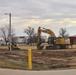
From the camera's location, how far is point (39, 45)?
56.4 metres

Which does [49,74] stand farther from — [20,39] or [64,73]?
[20,39]

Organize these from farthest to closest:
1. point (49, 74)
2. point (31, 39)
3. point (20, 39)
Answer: point (20, 39) → point (31, 39) → point (49, 74)

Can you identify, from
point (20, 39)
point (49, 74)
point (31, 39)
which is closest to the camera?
point (49, 74)

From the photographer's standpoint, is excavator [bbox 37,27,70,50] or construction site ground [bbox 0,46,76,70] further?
excavator [bbox 37,27,70,50]

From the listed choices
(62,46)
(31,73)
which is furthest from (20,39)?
(31,73)

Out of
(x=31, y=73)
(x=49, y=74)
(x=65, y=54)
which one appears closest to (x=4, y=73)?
(x=31, y=73)

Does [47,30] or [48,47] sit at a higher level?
[47,30]

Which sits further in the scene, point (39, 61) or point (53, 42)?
point (53, 42)

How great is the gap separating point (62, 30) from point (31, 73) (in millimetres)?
157610

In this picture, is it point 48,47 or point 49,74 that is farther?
point 48,47

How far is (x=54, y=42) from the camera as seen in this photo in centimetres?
5594

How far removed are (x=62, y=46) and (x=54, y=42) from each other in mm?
2835

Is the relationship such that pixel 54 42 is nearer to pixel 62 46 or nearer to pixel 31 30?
pixel 62 46

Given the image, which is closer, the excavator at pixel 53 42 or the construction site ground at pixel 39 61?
the construction site ground at pixel 39 61
